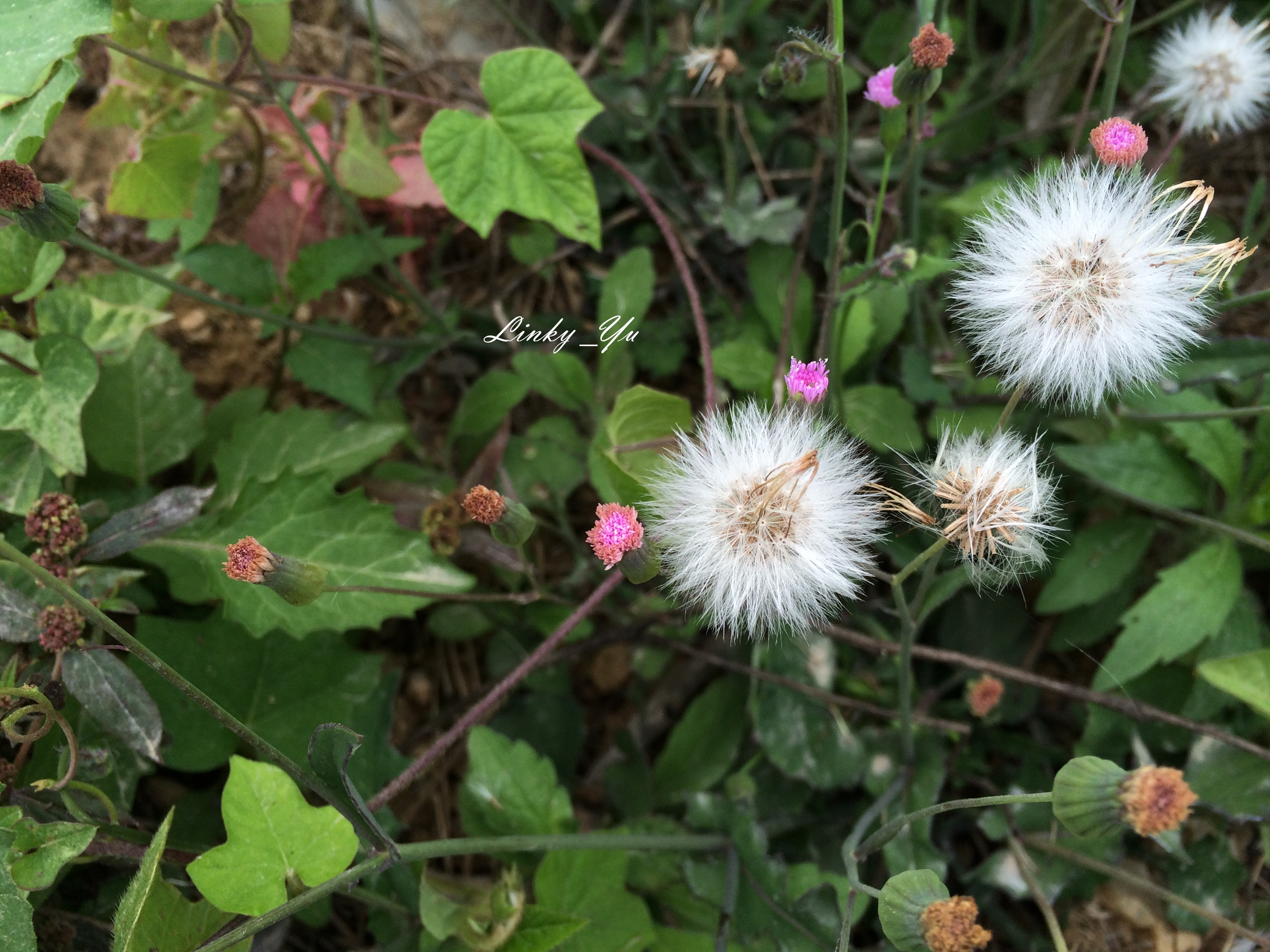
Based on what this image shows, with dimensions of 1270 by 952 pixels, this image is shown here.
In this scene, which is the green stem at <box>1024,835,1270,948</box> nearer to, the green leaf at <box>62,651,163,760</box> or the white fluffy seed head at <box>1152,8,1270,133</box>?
the white fluffy seed head at <box>1152,8,1270,133</box>

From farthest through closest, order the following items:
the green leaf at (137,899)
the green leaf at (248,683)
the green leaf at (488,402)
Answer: the green leaf at (488,402)
the green leaf at (248,683)
the green leaf at (137,899)

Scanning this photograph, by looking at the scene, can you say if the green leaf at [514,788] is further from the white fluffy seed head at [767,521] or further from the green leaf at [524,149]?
the green leaf at [524,149]

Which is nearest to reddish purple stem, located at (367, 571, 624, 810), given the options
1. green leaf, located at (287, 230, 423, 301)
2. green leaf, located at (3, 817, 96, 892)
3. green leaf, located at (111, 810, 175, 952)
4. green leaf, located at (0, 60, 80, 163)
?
green leaf, located at (111, 810, 175, 952)

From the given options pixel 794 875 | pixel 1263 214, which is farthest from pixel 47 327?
pixel 1263 214

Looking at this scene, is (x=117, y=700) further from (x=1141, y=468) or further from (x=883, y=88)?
(x=1141, y=468)

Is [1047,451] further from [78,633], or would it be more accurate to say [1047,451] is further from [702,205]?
[78,633]

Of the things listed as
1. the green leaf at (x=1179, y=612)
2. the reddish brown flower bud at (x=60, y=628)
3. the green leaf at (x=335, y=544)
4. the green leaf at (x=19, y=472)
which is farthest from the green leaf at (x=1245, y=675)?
the green leaf at (x=19, y=472)
